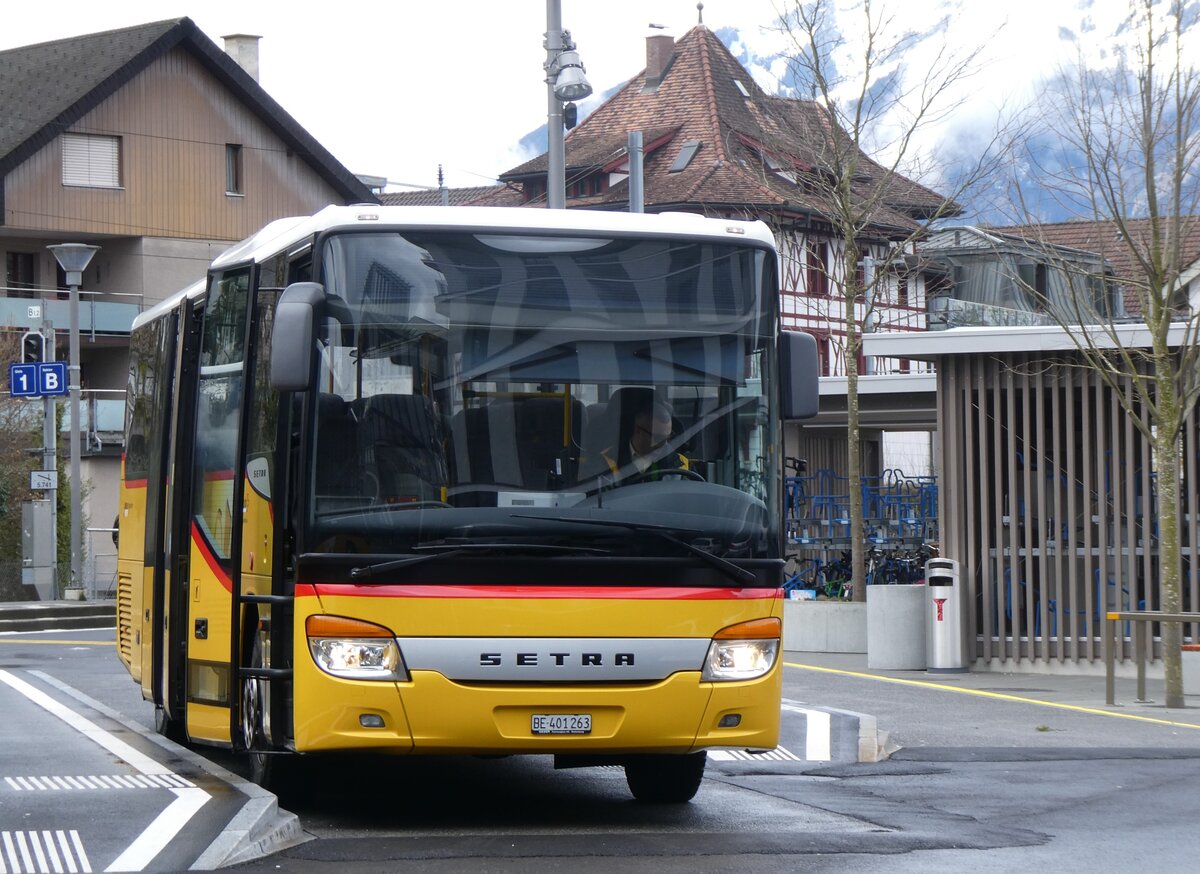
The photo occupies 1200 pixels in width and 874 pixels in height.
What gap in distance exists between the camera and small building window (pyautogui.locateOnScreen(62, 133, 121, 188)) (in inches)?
1975

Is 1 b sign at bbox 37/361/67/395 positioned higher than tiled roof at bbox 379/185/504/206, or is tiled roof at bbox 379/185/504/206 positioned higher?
tiled roof at bbox 379/185/504/206

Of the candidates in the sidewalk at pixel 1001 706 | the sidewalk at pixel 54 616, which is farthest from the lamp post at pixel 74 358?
the sidewalk at pixel 1001 706

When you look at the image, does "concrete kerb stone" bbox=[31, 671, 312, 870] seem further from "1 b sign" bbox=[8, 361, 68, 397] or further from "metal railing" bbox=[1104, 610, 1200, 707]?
"1 b sign" bbox=[8, 361, 68, 397]

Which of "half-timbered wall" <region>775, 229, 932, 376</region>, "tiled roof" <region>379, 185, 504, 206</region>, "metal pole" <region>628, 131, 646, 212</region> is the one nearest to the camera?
"metal pole" <region>628, 131, 646, 212</region>

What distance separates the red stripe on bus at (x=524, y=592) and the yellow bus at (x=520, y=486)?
0.01 m

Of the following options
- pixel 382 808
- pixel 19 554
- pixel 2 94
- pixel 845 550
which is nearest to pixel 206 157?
pixel 2 94

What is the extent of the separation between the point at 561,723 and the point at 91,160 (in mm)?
44198

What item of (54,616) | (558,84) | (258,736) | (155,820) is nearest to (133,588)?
(258,736)

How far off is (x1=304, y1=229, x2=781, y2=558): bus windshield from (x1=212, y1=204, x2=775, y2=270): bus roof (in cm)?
7

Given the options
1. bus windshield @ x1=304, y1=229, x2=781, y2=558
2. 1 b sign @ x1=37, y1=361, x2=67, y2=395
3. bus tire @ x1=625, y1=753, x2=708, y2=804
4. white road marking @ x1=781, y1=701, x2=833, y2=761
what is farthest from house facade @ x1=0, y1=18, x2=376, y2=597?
bus windshield @ x1=304, y1=229, x2=781, y2=558

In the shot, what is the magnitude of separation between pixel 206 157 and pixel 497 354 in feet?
149

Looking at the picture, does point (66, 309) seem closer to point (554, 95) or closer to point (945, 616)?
point (554, 95)

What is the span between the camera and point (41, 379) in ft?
107

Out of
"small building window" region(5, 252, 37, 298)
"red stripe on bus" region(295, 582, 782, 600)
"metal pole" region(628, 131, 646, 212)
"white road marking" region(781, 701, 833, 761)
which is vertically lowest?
"white road marking" region(781, 701, 833, 761)
